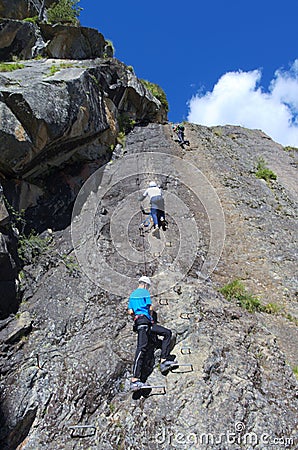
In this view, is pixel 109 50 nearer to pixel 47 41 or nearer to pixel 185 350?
pixel 47 41

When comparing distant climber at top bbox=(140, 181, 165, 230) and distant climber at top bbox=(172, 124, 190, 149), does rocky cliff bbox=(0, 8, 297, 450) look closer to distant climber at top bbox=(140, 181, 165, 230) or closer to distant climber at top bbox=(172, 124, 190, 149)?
distant climber at top bbox=(140, 181, 165, 230)

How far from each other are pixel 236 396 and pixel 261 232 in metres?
7.60

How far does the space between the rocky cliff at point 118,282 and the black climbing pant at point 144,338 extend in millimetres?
415

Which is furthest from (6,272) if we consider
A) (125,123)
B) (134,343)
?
(125,123)

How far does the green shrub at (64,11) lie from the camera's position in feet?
71.8

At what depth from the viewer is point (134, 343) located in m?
7.84

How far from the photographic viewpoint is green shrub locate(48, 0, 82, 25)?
71.8ft

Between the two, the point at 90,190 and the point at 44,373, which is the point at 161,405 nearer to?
the point at 44,373

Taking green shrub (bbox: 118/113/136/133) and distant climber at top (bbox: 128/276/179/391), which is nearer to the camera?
distant climber at top (bbox: 128/276/179/391)

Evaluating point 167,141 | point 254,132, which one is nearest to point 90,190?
point 167,141

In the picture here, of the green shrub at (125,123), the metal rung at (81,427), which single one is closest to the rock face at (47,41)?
the green shrub at (125,123)

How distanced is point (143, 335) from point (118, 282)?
8.93 feet

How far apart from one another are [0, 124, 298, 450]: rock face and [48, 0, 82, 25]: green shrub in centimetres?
1362

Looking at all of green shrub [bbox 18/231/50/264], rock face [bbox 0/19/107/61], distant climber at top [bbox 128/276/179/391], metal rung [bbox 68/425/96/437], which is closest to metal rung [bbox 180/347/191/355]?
distant climber at top [bbox 128/276/179/391]
